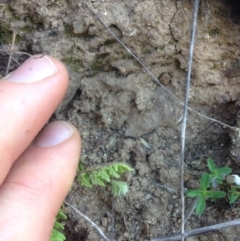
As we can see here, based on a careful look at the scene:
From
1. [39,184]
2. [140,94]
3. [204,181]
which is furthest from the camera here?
[140,94]

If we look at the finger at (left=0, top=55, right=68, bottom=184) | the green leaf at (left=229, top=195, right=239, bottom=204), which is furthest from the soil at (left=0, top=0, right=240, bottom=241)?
the finger at (left=0, top=55, right=68, bottom=184)

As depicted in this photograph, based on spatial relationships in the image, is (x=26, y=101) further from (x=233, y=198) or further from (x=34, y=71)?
(x=233, y=198)

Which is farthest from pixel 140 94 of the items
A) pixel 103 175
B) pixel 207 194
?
pixel 207 194

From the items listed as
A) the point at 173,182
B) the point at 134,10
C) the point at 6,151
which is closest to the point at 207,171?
the point at 173,182

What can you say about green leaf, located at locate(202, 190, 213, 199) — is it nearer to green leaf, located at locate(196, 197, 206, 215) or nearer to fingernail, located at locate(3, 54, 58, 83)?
green leaf, located at locate(196, 197, 206, 215)

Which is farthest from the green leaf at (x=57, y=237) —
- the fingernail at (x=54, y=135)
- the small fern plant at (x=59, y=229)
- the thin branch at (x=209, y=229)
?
the thin branch at (x=209, y=229)

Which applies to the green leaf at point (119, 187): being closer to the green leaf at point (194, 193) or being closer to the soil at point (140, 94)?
the soil at point (140, 94)
